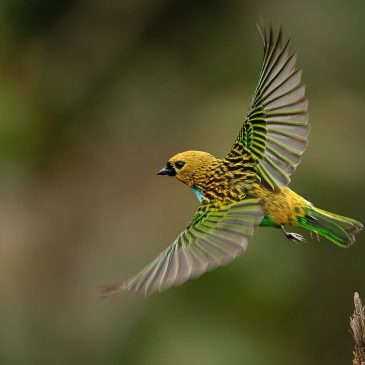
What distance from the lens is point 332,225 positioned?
404cm

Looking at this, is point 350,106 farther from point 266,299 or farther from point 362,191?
point 266,299

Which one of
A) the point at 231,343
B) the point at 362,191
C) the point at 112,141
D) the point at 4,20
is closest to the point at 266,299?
the point at 231,343

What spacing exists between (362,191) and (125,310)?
8.14 ft

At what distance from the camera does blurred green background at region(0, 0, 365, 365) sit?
27.0ft

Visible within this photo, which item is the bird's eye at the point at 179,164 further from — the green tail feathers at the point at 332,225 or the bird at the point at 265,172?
the green tail feathers at the point at 332,225

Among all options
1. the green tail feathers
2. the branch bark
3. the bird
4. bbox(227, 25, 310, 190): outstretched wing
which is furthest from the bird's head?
the branch bark

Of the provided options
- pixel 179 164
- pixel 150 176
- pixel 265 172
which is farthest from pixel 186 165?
pixel 150 176

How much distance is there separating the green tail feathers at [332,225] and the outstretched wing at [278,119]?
20cm

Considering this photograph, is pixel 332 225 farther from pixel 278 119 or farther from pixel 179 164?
pixel 179 164

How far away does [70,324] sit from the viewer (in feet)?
29.6

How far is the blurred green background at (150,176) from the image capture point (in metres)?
8.23

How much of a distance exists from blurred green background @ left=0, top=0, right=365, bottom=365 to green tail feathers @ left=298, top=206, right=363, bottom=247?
12.5 ft

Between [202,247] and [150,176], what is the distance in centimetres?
556

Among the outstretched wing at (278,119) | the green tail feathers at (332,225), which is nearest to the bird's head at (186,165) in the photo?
the outstretched wing at (278,119)
